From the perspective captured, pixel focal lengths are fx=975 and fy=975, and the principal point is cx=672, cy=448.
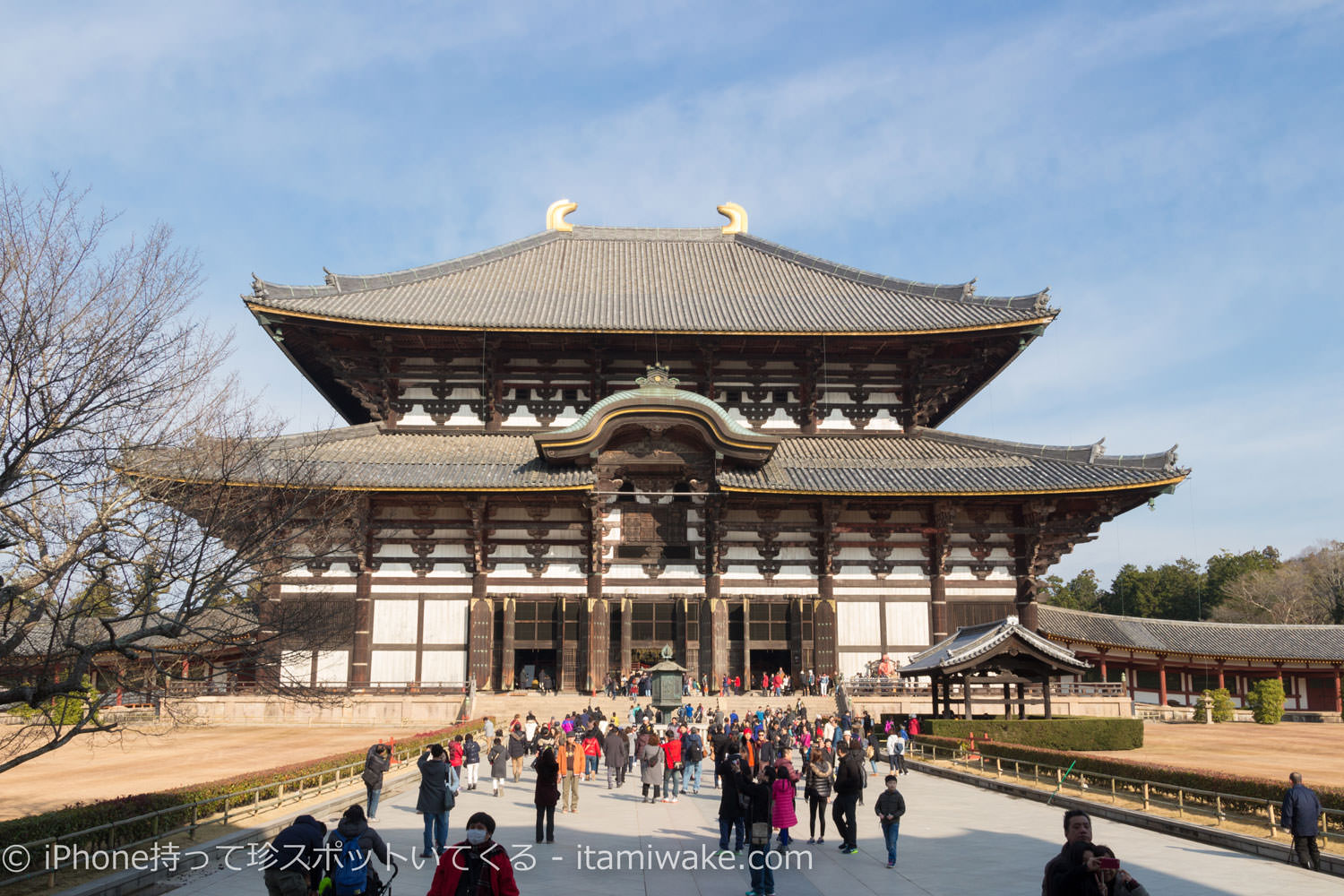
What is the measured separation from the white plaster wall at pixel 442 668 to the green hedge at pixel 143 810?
17.8 metres

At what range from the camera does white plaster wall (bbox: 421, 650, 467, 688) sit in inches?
1475

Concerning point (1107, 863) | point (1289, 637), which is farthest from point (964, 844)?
point (1289, 637)

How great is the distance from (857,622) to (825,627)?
4.97ft

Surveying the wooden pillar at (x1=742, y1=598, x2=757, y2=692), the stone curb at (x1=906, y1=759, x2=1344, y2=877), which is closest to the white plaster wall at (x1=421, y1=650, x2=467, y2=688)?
the wooden pillar at (x1=742, y1=598, x2=757, y2=692)

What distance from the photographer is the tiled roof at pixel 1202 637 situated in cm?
5025

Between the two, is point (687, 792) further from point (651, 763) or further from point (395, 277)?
point (395, 277)

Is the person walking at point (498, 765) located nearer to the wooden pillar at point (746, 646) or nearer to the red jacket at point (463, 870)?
the red jacket at point (463, 870)

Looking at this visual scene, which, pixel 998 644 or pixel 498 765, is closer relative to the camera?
pixel 498 765

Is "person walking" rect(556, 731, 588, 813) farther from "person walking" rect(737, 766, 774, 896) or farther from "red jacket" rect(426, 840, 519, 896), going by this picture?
"red jacket" rect(426, 840, 519, 896)

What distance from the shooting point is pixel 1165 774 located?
19250 millimetres

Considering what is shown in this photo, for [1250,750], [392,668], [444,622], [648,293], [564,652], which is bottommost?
[1250,750]

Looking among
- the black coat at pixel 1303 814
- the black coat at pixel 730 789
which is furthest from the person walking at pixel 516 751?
the black coat at pixel 1303 814

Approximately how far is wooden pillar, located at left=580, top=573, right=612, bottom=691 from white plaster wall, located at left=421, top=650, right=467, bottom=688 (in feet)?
15.6

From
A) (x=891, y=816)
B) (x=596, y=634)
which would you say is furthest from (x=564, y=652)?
(x=891, y=816)
